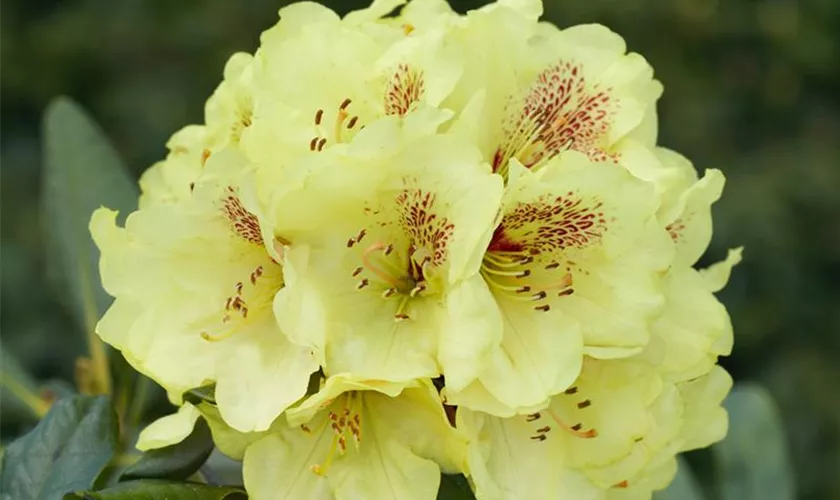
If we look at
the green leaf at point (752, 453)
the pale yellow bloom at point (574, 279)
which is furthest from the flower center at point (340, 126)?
the green leaf at point (752, 453)

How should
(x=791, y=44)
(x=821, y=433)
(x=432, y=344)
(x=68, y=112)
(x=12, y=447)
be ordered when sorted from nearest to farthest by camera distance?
(x=432, y=344)
(x=12, y=447)
(x=68, y=112)
(x=821, y=433)
(x=791, y=44)

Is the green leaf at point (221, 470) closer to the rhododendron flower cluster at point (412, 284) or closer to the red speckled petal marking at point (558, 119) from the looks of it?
the rhododendron flower cluster at point (412, 284)

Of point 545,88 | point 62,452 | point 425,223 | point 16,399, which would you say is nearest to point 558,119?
point 545,88

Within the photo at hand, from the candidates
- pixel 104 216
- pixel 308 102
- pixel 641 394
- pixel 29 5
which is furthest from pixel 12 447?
pixel 29 5

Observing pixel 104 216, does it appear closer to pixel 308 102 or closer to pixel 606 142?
pixel 308 102

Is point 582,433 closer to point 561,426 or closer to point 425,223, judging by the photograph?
point 561,426

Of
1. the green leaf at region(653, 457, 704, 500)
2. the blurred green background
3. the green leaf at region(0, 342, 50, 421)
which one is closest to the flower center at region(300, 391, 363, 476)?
the green leaf at region(0, 342, 50, 421)
